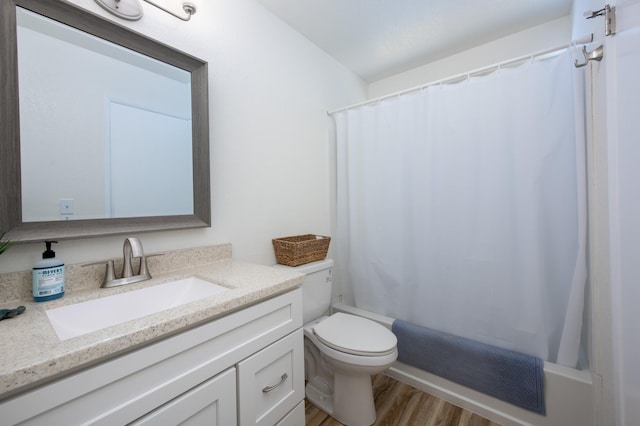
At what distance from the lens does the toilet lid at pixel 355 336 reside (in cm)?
126

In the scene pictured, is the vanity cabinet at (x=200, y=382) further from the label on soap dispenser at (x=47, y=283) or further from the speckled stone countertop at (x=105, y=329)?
the label on soap dispenser at (x=47, y=283)

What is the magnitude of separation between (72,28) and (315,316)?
1731mm

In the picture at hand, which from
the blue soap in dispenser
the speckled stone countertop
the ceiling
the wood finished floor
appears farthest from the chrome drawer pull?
the ceiling

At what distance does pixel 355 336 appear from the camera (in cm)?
137

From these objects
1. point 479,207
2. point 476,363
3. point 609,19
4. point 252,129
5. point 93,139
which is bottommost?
point 476,363

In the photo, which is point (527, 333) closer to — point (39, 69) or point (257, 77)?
point (257, 77)

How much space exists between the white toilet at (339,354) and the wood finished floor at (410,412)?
6cm

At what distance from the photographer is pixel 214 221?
1.34 m

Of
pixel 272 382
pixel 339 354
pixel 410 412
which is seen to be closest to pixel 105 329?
pixel 272 382

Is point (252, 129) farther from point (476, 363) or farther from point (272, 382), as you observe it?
point (476, 363)

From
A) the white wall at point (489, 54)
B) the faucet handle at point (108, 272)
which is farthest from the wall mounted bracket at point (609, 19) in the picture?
the faucet handle at point (108, 272)

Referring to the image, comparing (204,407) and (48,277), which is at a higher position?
(48,277)

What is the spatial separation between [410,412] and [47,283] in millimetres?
1735

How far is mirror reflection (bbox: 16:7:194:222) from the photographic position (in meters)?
0.86
